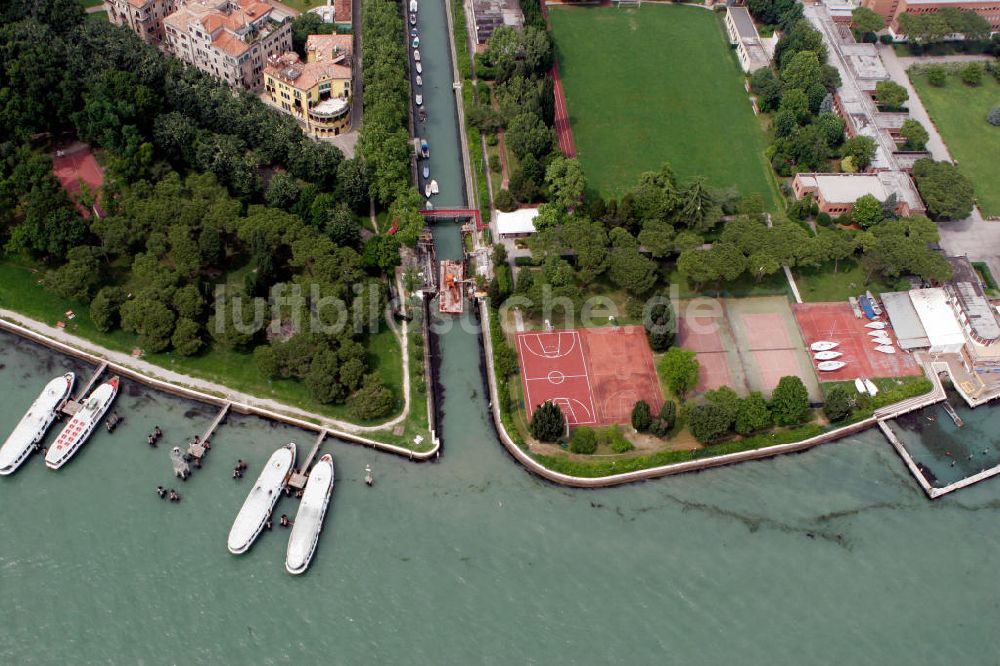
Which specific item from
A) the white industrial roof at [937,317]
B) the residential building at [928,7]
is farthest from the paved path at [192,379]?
the residential building at [928,7]

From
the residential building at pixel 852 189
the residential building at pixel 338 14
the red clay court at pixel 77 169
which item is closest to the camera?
the red clay court at pixel 77 169

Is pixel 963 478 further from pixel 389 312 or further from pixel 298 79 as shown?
pixel 298 79

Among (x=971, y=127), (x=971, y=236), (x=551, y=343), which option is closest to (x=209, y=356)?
(x=551, y=343)

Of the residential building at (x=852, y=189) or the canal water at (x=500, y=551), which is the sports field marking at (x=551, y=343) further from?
the residential building at (x=852, y=189)

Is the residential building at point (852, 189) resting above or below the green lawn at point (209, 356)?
above

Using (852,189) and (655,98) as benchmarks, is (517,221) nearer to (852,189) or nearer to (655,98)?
(655,98)
